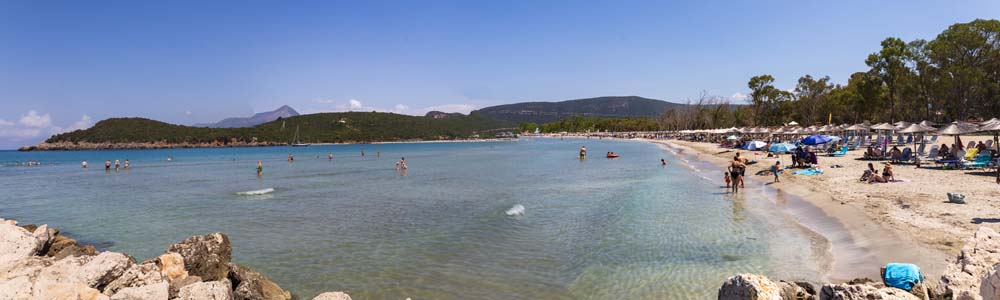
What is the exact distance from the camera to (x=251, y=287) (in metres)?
7.54

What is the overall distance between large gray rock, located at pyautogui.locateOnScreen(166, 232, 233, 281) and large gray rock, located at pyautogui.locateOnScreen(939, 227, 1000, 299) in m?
10.2

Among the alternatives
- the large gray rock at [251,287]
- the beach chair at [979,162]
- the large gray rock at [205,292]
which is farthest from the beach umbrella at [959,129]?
the large gray rock at [205,292]

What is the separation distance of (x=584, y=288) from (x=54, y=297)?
7.50m

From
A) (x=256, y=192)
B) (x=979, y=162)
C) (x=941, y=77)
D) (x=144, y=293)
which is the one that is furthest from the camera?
(x=941, y=77)

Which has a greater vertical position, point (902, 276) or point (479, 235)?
point (902, 276)

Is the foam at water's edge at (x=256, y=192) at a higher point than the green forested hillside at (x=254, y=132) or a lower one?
lower

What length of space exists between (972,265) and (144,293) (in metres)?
10.3

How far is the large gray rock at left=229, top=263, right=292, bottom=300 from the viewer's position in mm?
7426

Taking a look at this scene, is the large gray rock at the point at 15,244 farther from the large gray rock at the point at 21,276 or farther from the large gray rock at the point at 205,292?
the large gray rock at the point at 205,292

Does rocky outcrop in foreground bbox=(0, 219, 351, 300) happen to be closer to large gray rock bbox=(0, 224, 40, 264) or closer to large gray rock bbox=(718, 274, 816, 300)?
large gray rock bbox=(0, 224, 40, 264)

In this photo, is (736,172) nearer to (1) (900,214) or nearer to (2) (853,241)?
(1) (900,214)

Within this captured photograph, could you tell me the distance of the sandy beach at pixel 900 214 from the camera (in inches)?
347

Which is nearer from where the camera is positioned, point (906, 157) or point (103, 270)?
Result: point (103, 270)

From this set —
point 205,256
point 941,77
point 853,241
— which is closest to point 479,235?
point 205,256
